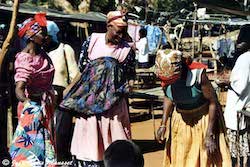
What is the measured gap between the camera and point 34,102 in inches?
197

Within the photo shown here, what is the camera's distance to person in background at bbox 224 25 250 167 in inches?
207

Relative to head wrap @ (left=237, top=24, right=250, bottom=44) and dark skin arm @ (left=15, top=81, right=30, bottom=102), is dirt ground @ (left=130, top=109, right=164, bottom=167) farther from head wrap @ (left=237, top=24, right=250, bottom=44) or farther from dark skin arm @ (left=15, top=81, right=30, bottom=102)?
dark skin arm @ (left=15, top=81, right=30, bottom=102)

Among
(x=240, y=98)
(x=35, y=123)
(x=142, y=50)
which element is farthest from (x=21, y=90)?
(x=142, y=50)

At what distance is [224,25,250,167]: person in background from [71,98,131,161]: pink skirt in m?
1.08

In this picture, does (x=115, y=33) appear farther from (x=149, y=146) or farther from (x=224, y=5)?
(x=149, y=146)

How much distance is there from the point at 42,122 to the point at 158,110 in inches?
281

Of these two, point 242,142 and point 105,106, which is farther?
point 242,142

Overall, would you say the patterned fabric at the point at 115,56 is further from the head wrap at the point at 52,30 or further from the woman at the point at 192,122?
the head wrap at the point at 52,30

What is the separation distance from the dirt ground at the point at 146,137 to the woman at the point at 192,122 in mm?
2445

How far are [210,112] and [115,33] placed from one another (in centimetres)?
104

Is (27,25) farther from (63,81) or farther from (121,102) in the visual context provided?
(63,81)

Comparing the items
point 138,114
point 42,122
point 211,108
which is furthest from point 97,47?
point 138,114

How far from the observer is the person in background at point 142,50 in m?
15.5

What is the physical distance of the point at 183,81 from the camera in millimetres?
4398
